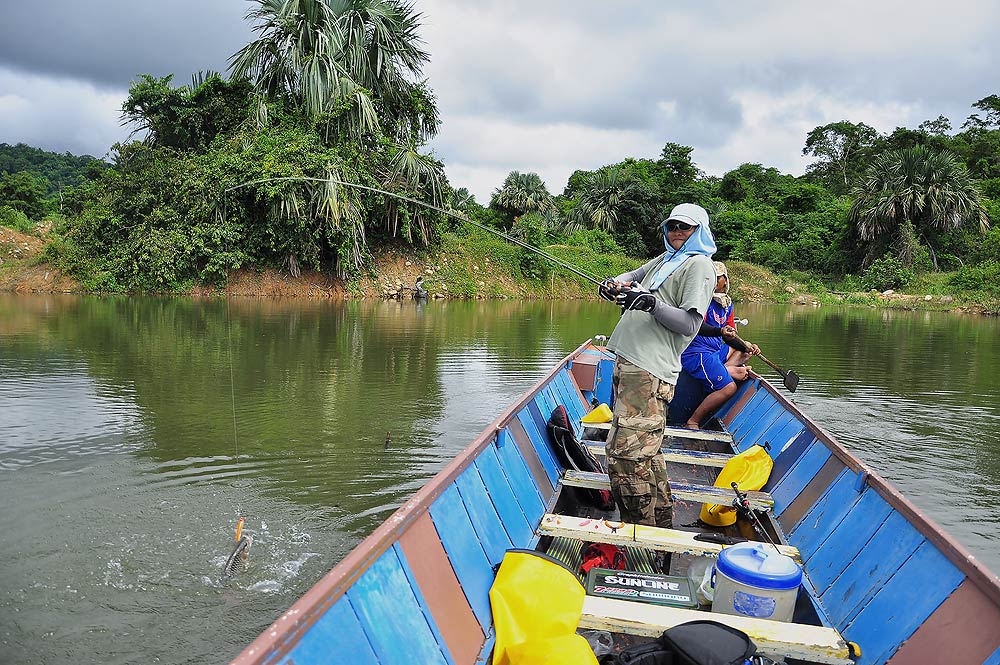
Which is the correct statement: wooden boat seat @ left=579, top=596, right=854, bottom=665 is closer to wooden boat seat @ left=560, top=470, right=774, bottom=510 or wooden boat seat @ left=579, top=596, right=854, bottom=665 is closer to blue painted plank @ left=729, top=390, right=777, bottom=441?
wooden boat seat @ left=560, top=470, right=774, bottom=510

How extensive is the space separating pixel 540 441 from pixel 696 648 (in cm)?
272

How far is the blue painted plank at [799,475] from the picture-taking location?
445 cm

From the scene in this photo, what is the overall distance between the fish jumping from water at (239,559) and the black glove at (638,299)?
261 cm

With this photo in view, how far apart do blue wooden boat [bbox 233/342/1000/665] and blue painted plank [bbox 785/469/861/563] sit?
10 millimetres

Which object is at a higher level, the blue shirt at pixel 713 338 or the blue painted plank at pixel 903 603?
the blue shirt at pixel 713 338

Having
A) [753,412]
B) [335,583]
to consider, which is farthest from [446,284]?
[335,583]

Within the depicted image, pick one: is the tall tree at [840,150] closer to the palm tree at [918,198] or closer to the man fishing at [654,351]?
the palm tree at [918,198]

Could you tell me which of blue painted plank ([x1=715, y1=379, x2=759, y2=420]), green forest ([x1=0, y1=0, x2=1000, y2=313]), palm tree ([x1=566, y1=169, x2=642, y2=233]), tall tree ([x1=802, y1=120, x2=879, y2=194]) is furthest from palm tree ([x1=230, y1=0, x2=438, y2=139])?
tall tree ([x1=802, y1=120, x2=879, y2=194])

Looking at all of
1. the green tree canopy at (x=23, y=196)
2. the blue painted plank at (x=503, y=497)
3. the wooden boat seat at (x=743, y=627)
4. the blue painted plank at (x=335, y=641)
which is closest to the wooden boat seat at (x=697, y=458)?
the blue painted plank at (x=503, y=497)

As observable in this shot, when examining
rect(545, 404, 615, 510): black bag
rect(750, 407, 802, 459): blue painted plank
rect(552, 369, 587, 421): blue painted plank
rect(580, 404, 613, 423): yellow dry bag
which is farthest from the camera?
rect(552, 369, 587, 421): blue painted plank

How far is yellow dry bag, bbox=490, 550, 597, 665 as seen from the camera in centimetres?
254

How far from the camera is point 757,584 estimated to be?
9.80 feet

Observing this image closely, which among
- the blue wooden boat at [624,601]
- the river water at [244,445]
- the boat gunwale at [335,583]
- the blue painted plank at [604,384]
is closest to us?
the boat gunwale at [335,583]

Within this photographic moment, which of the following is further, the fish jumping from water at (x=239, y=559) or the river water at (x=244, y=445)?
the fish jumping from water at (x=239, y=559)
